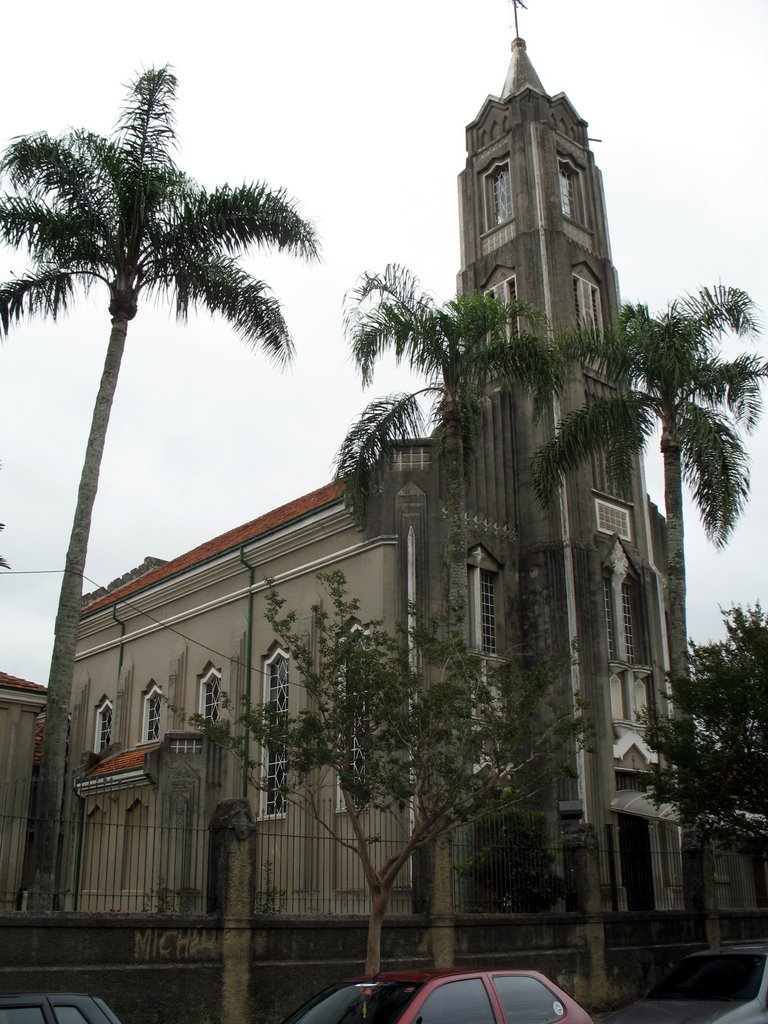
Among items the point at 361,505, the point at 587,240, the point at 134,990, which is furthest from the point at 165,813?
the point at 587,240

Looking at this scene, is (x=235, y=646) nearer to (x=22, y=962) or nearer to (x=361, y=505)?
(x=361, y=505)

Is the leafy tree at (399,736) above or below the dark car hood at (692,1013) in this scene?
above

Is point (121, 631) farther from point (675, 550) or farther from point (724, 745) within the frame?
point (724, 745)

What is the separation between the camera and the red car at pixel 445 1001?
27.2ft

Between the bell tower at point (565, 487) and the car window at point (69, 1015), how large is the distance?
543 inches

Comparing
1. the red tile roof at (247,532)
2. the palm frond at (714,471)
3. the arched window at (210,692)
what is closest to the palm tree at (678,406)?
the palm frond at (714,471)

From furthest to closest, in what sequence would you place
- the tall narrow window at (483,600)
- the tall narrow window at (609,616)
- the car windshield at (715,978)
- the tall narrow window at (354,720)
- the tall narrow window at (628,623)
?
the tall narrow window at (628,623) < the tall narrow window at (609,616) < the tall narrow window at (483,600) < the tall narrow window at (354,720) < the car windshield at (715,978)

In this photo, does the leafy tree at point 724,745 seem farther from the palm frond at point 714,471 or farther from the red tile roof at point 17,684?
the red tile roof at point 17,684

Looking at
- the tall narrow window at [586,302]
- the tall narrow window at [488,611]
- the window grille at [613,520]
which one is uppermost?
the tall narrow window at [586,302]

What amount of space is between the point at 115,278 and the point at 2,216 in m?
2.03

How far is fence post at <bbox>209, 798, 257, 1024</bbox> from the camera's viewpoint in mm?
13352

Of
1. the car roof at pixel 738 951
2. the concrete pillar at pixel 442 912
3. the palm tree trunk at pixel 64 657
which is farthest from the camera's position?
the concrete pillar at pixel 442 912

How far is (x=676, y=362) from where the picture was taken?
2178 cm

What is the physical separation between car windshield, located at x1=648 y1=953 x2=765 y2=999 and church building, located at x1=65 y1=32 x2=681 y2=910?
724 cm
